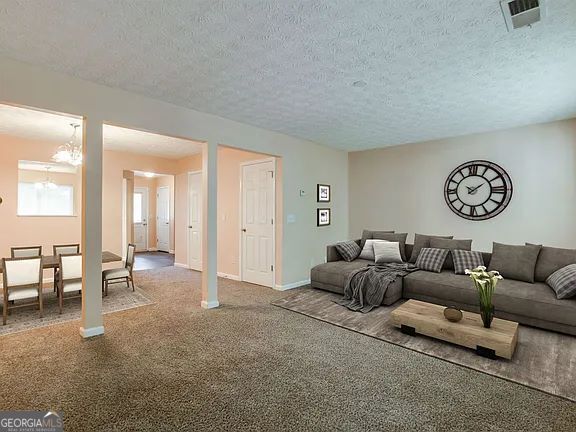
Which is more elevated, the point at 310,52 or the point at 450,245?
the point at 310,52

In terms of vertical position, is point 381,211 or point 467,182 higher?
point 467,182

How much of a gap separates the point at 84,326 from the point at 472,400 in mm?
3497

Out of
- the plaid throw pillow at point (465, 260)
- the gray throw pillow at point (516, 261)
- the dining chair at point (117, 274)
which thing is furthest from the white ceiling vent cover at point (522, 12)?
the dining chair at point (117, 274)

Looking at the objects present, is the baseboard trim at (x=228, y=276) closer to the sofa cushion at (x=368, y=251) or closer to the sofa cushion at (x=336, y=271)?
the sofa cushion at (x=336, y=271)

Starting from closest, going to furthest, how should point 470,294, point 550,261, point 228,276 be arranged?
point 470,294
point 550,261
point 228,276

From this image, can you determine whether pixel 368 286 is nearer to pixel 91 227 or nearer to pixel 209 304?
pixel 209 304

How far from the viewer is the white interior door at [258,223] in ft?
17.2

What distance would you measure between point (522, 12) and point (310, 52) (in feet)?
4.75

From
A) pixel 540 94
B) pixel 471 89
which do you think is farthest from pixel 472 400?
pixel 540 94

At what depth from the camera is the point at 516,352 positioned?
2771mm

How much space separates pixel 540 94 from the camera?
334 centimetres

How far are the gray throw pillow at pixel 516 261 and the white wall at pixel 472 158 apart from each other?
877 millimetres

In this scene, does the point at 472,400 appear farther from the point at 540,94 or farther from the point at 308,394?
the point at 540,94

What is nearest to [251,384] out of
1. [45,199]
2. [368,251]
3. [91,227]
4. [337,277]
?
[91,227]
